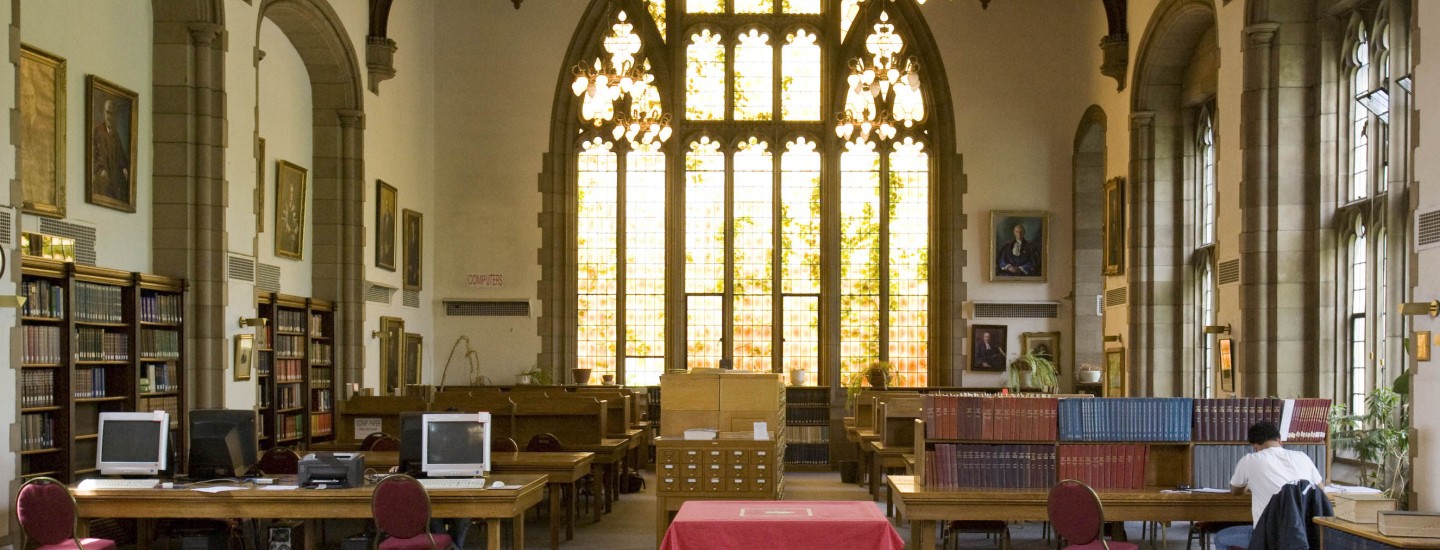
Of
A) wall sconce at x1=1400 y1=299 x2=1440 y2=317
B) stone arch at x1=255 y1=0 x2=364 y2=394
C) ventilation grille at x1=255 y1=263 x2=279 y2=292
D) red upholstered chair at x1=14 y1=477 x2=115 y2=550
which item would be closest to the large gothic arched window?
stone arch at x1=255 y1=0 x2=364 y2=394

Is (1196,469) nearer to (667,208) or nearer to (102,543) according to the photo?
(102,543)

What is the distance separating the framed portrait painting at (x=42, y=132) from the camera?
8.96 metres

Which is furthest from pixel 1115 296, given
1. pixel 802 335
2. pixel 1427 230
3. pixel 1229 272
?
pixel 1427 230

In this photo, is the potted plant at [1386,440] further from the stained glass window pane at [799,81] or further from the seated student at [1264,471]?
the stained glass window pane at [799,81]

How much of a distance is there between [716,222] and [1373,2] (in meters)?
9.04

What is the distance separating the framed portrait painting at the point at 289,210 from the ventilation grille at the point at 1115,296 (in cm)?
887

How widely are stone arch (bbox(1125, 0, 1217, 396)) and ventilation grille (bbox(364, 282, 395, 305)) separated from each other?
27.3 feet

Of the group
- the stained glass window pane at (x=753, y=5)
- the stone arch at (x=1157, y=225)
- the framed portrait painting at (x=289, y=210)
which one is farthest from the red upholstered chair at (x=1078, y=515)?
the stained glass window pane at (x=753, y=5)

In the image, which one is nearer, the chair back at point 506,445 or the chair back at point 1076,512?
the chair back at point 1076,512

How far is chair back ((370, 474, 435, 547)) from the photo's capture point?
24.8 ft

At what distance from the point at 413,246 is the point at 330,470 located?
29.4ft

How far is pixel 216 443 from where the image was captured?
8578 mm

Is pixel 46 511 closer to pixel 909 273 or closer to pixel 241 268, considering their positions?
pixel 241 268

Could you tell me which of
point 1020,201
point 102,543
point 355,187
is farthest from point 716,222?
point 102,543
